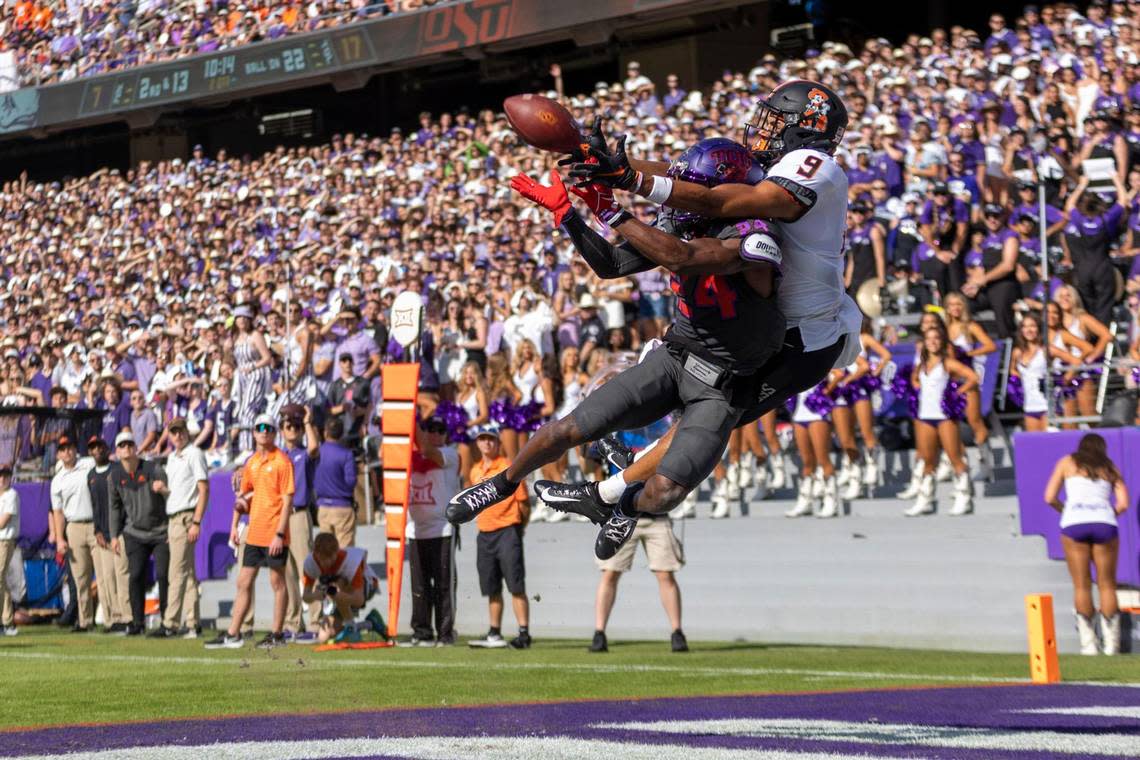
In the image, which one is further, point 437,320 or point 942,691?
point 437,320

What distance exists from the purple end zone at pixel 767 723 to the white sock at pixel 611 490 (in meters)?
1.08

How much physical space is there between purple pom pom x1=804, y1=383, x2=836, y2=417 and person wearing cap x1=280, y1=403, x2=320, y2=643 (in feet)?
14.9

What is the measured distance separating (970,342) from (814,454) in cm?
166

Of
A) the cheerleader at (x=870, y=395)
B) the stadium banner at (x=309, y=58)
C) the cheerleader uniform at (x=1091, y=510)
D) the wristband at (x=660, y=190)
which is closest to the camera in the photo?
the wristband at (x=660, y=190)

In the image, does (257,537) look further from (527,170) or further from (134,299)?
(134,299)

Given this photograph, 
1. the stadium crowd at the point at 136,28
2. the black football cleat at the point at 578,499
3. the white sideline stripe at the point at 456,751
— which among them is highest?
the stadium crowd at the point at 136,28

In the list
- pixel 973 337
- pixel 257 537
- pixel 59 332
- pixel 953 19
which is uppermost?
pixel 953 19

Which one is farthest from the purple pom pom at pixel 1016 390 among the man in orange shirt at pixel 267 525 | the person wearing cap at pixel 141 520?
the person wearing cap at pixel 141 520

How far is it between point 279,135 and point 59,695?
25.4 m

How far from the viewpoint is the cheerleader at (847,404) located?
506 inches

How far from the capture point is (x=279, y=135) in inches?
1326

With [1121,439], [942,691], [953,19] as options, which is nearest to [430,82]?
[953,19]

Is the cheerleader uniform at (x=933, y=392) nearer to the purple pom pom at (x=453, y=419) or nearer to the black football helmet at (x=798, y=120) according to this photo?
the purple pom pom at (x=453, y=419)

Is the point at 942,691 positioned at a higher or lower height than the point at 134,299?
lower
